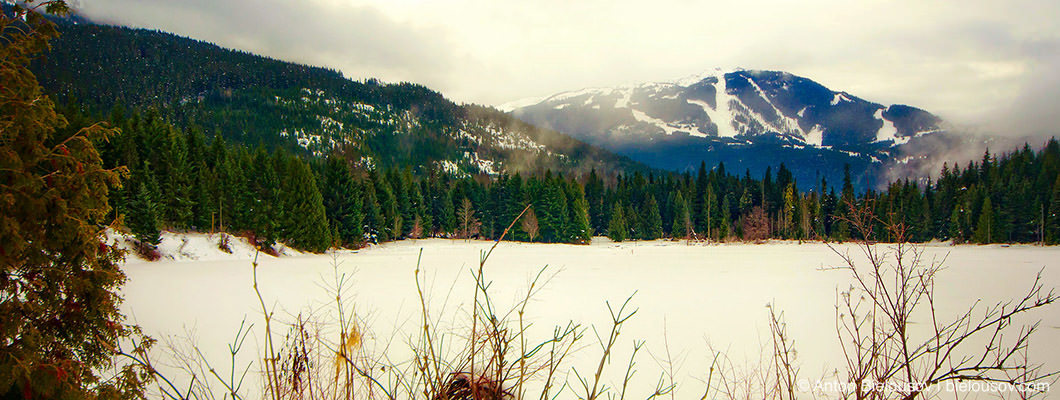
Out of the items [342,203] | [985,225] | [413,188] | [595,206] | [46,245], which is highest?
[413,188]

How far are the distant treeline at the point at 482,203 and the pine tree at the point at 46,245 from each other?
1033 cm

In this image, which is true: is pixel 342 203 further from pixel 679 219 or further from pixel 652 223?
pixel 679 219

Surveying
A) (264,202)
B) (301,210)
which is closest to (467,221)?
(301,210)

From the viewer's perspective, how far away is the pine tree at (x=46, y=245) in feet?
13.2

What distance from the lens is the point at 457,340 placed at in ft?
25.1

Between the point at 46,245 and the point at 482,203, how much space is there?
194 ft

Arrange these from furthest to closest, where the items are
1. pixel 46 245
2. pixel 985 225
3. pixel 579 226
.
Result: pixel 579 226 < pixel 985 225 < pixel 46 245

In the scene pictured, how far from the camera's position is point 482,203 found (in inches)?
2511

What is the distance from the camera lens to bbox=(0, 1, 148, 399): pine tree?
4031 mm

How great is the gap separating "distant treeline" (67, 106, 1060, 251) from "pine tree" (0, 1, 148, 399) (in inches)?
407

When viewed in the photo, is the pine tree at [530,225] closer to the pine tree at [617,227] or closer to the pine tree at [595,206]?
the pine tree at [617,227]

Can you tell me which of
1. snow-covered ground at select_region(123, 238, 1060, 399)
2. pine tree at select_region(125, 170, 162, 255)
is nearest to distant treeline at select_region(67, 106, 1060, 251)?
pine tree at select_region(125, 170, 162, 255)

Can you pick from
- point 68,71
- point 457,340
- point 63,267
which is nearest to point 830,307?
point 457,340

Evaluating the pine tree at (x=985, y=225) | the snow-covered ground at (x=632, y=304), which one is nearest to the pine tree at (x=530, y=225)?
the snow-covered ground at (x=632, y=304)
